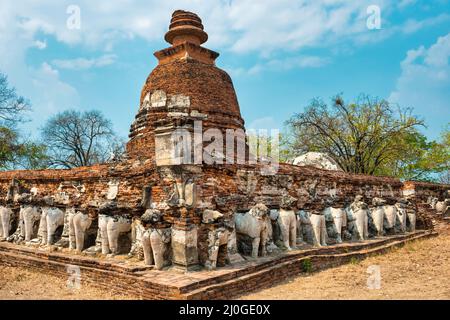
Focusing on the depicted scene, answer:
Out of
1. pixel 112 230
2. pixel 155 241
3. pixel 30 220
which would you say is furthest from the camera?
pixel 30 220

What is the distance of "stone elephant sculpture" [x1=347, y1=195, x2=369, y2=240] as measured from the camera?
9.53 metres

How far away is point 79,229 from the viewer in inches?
288

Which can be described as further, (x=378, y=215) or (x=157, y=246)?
(x=378, y=215)

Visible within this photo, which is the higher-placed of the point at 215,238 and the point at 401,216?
the point at 215,238

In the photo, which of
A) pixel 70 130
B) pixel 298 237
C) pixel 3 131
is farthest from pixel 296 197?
pixel 70 130

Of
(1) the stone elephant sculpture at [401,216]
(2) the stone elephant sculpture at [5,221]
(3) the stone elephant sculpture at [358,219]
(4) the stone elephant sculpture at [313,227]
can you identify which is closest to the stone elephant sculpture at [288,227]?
(4) the stone elephant sculpture at [313,227]

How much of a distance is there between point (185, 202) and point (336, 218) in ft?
16.0

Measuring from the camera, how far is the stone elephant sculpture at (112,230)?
6723mm

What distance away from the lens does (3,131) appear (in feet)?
66.4

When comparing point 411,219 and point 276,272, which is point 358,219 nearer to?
point 411,219

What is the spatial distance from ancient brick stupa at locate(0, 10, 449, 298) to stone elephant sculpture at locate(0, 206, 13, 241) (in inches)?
1.0

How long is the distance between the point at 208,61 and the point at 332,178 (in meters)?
5.26

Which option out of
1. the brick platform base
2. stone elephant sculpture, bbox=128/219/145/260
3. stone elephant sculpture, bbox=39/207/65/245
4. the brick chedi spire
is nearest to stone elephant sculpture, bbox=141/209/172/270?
the brick platform base


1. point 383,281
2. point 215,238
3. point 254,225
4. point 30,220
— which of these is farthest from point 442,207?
point 30,220
